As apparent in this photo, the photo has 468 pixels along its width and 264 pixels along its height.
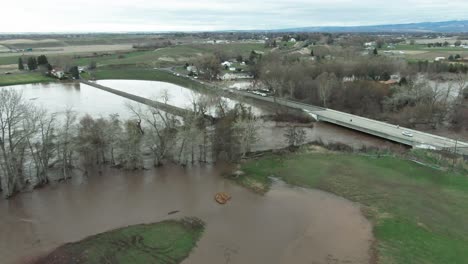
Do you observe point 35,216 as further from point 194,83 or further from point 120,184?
point 194,83

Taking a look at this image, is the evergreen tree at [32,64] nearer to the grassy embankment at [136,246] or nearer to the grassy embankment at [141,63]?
the grassy embankment at [141,63]

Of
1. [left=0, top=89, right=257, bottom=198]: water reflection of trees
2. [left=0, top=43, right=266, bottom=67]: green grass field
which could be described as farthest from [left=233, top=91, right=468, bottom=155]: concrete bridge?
[left=0, top=43, right=266, bottom=67]: green grass field

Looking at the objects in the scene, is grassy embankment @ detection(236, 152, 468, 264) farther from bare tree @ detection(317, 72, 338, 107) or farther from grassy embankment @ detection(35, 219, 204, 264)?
bare tree @ detection(317, 72, 338, 107)

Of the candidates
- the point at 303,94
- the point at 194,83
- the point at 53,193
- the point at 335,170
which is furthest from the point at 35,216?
the point at 194,83

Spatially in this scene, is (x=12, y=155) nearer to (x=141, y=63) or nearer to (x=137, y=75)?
(x=137, y=75)

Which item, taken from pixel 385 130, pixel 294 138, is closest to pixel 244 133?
pixel 294 138

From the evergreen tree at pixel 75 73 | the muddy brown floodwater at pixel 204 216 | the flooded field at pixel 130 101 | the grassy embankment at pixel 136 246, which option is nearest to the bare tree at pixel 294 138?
the flooded field at pixel 130 101
